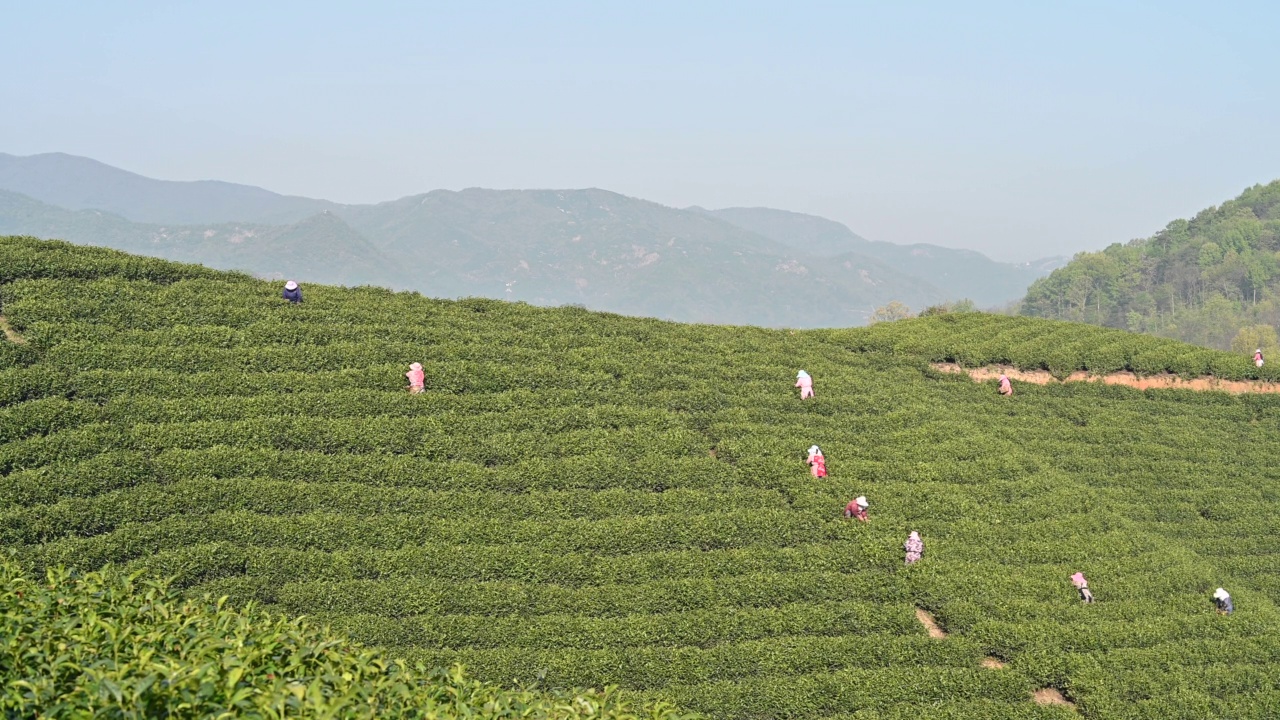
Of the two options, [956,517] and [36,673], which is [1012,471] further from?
[36,673]

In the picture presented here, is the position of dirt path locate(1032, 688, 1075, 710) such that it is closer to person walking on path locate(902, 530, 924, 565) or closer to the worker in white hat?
person walking on path locate(902, 530, 924, 565)

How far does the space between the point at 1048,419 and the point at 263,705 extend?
2768 centimetres

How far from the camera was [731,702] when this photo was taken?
14977mm

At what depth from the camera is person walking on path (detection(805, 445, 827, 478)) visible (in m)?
20.9

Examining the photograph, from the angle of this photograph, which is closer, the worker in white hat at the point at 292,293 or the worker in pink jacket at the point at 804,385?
the worker in white hat at the point at 292,293

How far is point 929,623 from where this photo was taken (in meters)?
17.6

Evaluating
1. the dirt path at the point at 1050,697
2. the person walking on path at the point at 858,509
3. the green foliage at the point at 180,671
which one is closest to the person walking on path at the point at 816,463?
the person walking on path at the point at 858,509

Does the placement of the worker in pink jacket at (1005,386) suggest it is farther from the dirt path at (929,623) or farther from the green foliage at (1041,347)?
the dirt path at (929,623)

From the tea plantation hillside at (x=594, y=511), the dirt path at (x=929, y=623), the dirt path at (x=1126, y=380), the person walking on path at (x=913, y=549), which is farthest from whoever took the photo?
the dirt path at (x=1126, y=380)

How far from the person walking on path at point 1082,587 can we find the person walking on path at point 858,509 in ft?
16.1

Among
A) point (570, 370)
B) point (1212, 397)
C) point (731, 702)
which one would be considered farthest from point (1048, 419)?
point (731, 702)

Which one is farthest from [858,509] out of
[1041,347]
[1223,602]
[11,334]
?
[11,334]

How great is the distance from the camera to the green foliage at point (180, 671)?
6660mm

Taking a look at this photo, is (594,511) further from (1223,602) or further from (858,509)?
(1223,602)
